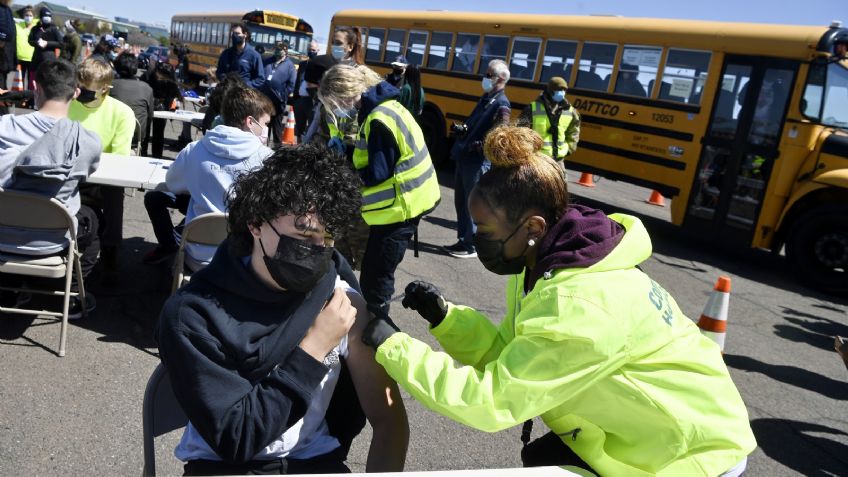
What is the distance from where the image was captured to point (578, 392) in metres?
1.68

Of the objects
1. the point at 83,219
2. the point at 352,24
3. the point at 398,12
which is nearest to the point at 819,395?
the point at 83,219

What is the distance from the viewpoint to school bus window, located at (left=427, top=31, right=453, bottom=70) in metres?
12.5

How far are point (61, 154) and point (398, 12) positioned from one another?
10.8 m

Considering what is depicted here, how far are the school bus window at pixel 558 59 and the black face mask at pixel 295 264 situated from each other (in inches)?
370

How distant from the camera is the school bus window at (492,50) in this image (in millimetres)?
11516

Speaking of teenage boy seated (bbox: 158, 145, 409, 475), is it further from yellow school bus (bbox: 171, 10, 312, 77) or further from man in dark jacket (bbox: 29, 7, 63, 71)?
yellow school bus (bbox: 171, 10, 312, 77)

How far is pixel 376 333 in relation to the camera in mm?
1892

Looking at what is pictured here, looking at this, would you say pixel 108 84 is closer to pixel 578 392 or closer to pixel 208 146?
pixel 208 146

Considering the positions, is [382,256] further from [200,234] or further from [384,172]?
[200,234]

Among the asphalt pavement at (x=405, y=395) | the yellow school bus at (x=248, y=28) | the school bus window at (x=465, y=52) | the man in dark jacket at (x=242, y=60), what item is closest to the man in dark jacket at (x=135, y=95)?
the asphalt pavement at (x=405, y=395)

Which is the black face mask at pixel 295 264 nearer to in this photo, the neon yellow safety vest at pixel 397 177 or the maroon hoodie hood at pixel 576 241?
the maroon hoodie hood at pixel 576 241

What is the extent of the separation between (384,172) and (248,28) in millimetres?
19529

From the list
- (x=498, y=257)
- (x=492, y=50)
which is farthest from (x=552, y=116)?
(x=498, y=257)

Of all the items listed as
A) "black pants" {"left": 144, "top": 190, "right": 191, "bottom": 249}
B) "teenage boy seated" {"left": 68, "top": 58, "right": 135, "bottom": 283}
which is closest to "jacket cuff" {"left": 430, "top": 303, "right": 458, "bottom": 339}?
"black pants" {"left": 144, "top": 190, "right": 191, "bottom": 249}
